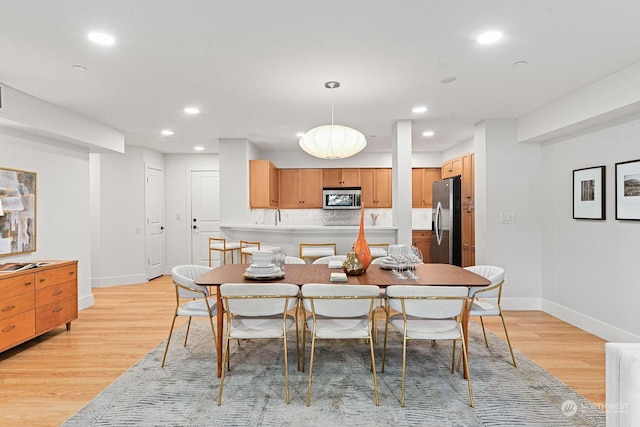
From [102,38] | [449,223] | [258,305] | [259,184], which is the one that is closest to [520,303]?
[449,223]

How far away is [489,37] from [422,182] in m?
5.22

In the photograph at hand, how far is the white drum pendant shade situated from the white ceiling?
44cm

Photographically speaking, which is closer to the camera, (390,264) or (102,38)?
(102,38)

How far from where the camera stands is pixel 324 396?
8.51 feet

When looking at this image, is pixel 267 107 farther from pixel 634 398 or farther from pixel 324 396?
pixel 634 398

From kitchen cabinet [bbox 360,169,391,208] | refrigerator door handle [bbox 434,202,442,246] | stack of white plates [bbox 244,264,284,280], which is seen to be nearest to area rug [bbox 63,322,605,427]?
stack of white plates [bbox 244,264,284,280]

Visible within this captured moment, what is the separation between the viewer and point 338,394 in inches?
103

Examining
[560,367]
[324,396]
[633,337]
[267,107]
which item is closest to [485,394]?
[560,367]

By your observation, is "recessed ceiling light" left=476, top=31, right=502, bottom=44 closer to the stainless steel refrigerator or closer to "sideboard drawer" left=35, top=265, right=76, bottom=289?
the stainless steel refrigerator

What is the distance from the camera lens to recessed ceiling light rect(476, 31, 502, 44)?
2.54 m

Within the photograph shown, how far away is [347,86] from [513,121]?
8.27ft

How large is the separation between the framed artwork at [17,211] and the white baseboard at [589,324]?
19.8 feet

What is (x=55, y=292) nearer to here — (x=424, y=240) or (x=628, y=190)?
(x=628, y=190)

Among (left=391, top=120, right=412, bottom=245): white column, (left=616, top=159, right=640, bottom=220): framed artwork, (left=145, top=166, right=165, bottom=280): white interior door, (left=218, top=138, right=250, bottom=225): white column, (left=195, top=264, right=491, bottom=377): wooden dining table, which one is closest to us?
(left=195, top=264, right=491, bottom=377): wooden dining table
